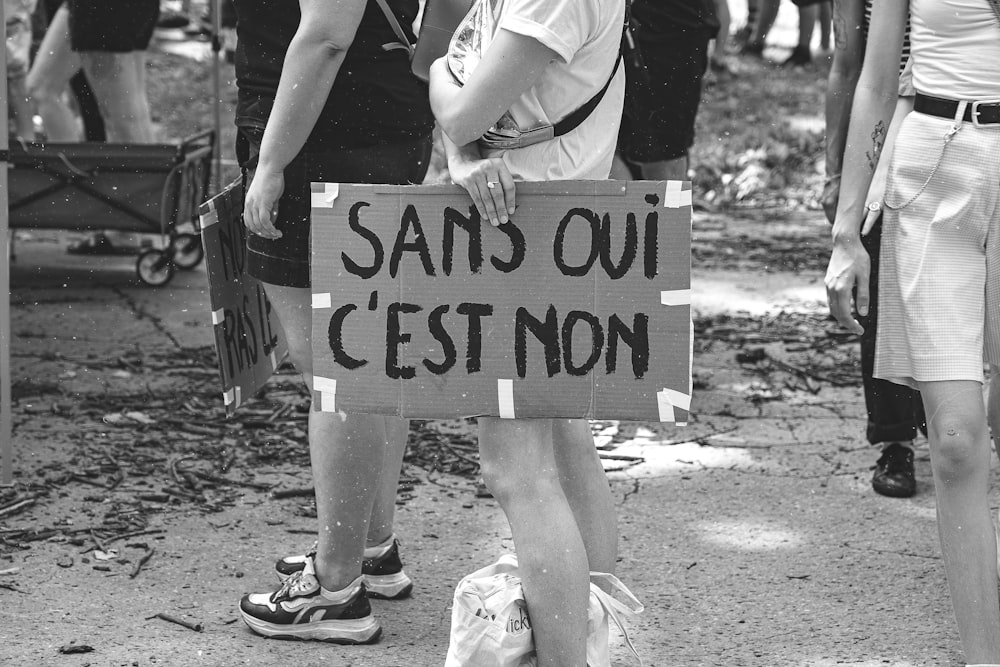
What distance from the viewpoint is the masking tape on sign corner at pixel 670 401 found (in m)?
2.50

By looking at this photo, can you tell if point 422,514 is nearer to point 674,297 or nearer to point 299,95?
point 299,95

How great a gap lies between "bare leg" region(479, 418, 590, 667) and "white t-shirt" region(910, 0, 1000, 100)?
1.10m

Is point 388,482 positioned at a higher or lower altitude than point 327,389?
lower

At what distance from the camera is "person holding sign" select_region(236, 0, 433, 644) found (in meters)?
2.96

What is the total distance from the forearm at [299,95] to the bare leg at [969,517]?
141 centimetres

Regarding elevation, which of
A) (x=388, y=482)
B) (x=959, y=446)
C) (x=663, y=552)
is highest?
(x=959, y=446)

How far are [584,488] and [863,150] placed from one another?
933mm

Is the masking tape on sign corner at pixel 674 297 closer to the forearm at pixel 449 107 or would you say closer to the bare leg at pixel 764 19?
the forearm at pixel 449 107

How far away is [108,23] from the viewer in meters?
6.59

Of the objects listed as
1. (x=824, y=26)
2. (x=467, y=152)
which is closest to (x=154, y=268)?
(x=467, y=152)

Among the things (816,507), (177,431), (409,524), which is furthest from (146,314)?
(816,507)

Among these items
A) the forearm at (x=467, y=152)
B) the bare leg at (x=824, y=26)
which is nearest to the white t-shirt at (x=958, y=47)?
the forearm at (x=467, y=152)

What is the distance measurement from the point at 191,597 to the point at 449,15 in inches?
62.0

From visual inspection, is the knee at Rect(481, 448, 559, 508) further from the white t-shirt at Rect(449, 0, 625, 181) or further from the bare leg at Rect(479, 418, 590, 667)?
the white t-shirt at Rect(449, 0, 625, 181)
